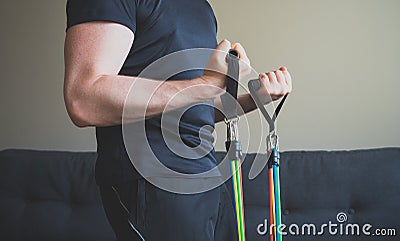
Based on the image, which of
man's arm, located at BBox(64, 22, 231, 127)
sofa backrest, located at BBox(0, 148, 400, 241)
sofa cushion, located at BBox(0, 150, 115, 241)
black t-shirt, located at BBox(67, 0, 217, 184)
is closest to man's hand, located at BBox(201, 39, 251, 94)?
man's arm, located at BBox(64, 22, 231, 127)

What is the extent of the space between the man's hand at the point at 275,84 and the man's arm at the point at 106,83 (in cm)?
6

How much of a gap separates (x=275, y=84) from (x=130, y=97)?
21 centimetres

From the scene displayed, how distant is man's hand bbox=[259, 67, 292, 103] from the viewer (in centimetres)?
76

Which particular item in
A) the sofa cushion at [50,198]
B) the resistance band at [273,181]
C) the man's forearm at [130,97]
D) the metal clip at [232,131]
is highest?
the man's forearm at [130,97]

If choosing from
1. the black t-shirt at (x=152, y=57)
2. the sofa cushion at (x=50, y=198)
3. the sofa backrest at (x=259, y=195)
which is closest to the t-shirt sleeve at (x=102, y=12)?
the black t-shirt at (x=152, y=57)

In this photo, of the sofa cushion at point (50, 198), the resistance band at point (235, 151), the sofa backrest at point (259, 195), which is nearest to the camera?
the resistance band at point (235, 151)

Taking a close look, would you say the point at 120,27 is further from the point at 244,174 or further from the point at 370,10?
the point at 370,10

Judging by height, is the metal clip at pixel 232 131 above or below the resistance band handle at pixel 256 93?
below

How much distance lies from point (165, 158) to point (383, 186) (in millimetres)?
1088

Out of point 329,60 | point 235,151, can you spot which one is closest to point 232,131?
point 235,151

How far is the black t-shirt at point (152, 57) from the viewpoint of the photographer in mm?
773

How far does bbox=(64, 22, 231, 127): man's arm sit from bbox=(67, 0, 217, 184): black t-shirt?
0.03m

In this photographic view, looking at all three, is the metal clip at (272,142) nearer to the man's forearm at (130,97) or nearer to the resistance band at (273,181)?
the resistance band at (273,181)

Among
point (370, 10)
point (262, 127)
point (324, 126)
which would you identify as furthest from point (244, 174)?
point (370, 10)
